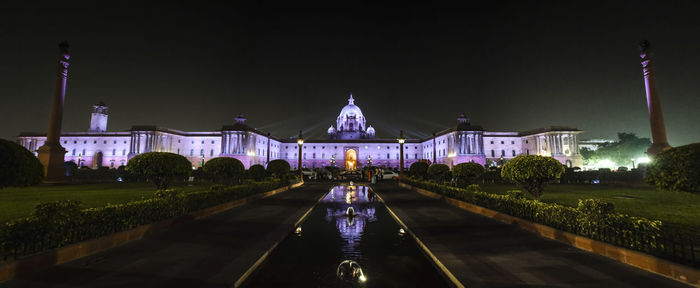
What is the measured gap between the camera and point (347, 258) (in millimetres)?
6227

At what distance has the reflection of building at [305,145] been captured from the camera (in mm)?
69625

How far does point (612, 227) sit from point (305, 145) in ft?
264

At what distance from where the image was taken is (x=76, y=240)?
19.2 feet

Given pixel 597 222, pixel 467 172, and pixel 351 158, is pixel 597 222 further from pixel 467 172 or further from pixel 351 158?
pixel 351 158

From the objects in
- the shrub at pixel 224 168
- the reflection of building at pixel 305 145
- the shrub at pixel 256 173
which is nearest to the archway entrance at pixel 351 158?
the reflection of building at pixel 305 145

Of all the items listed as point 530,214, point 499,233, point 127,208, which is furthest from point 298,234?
point 530,214

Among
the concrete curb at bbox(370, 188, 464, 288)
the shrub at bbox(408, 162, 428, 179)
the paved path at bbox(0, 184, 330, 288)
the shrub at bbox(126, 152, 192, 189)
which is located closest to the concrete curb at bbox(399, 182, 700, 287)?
the concrete curb at bbox(370, 188, 464, 288)

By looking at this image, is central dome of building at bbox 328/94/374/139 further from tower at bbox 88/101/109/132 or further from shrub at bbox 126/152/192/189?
shrub at bbox 126/152/192/189

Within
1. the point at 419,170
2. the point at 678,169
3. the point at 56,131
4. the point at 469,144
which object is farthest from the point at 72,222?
the point at 469,144

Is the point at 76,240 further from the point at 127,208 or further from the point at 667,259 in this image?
the point at 667,259

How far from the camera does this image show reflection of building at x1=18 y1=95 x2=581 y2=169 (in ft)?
228

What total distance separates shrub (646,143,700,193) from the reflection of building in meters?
59.9

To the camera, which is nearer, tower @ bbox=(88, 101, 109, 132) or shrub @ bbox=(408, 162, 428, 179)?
shrub @ bbox=(408, 162, 428, 179)

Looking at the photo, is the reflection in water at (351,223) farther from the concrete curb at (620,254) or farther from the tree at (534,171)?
the tree at (534,171)
